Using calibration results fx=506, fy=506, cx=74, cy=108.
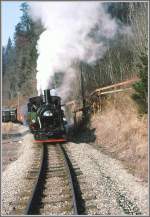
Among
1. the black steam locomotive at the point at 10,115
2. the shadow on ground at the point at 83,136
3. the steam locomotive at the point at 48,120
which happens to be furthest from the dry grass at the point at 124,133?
the black steam locomotive at the point at 10,115

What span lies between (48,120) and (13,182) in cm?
965

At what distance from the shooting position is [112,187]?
10.9m

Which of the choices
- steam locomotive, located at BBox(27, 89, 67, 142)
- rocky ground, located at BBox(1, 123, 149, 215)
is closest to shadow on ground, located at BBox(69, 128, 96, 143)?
steam locomotive, located at BBox(27, 89, 67, 142)

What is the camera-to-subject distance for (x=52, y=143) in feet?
73.1

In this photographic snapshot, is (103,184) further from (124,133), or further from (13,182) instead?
(124,133)

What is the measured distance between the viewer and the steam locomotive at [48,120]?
21.5 m

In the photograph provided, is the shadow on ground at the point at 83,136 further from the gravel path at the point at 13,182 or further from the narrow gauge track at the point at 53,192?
the narrow gauge track at the point at 53,192

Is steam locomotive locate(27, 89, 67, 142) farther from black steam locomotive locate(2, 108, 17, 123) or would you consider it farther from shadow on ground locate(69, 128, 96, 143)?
black steam locomotive locate(2, 108, 17, 123)

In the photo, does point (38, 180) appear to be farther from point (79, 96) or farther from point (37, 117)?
point (79, 96)

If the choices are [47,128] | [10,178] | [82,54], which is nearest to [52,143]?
[47,128]

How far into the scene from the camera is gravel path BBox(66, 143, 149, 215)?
9.00 metres

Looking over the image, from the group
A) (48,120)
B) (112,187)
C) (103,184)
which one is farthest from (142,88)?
(48,120)

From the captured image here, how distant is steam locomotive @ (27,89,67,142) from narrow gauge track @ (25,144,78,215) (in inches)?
243

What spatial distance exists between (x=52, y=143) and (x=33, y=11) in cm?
614
